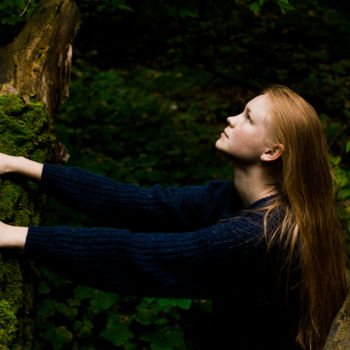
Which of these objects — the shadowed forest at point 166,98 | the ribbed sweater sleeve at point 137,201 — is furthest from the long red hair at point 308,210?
the shadowed forest at point 166,98

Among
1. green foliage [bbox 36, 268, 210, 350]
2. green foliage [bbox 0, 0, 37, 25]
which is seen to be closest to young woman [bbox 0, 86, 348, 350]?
green foliage [bbox 36, 268, 210, 350]

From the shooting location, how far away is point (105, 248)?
5.09ft

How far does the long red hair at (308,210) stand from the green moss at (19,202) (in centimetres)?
99

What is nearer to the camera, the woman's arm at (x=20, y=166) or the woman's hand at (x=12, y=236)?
the woman's hand at (x=12, y=236)

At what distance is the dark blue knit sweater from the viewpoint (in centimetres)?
155

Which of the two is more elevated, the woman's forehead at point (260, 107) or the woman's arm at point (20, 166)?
the woman's forehead at point (260, 107)

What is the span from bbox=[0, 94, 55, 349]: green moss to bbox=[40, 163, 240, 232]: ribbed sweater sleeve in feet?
0.44

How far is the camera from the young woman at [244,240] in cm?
157

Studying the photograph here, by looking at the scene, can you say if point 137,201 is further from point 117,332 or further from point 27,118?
point 117,332

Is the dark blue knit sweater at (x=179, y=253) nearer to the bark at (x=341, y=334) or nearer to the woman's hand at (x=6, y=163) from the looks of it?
the woman's hand at (x=6, y=163)

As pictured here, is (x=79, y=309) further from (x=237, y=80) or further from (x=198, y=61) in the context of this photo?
(x=198, y=61)

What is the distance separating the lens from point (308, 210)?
5.87ft

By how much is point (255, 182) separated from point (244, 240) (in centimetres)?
33

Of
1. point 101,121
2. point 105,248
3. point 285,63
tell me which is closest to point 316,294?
point 105,248
